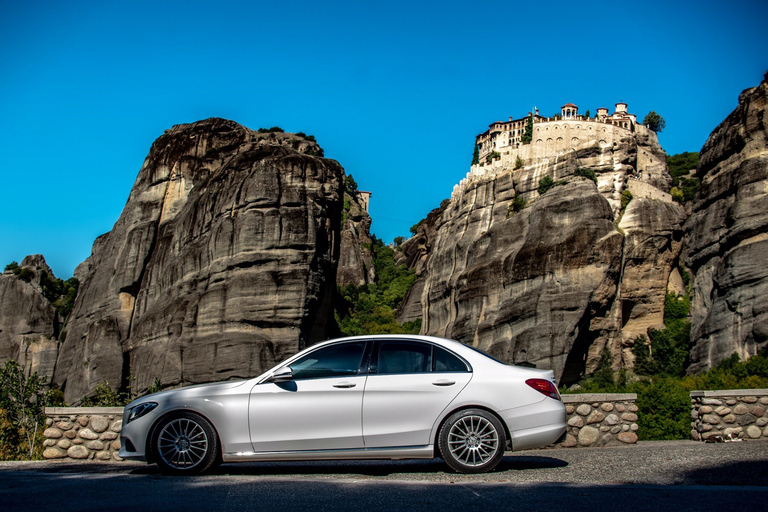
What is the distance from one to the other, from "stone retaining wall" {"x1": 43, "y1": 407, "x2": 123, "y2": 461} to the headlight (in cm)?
208

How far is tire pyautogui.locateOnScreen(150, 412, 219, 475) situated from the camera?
7.86 metres

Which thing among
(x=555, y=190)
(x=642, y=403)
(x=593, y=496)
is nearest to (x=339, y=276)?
(x=555, y=190)

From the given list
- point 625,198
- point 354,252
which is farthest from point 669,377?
point 354,252

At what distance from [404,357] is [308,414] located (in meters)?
1.25

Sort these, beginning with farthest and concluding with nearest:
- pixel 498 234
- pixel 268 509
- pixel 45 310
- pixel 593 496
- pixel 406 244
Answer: pixel 406 244 < pixel 45 310 < pixel 498 234 < pixel 593 496 < pixel 268 509

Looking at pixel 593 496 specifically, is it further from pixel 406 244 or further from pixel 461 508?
pixel 406 244

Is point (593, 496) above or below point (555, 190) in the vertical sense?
below

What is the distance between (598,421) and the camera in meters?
10.7

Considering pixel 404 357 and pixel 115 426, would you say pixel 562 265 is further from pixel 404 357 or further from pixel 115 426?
pixel 404 357

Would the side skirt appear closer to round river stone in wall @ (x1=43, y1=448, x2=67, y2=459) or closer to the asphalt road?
the asphalt road

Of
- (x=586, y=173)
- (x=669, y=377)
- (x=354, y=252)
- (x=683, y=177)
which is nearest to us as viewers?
(x=669, y=377)

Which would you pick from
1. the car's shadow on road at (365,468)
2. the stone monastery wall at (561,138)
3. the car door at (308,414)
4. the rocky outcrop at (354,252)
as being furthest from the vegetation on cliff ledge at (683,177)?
the car door at (308,414)

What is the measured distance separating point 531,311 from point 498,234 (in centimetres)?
982

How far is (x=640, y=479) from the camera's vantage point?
7160 mm
